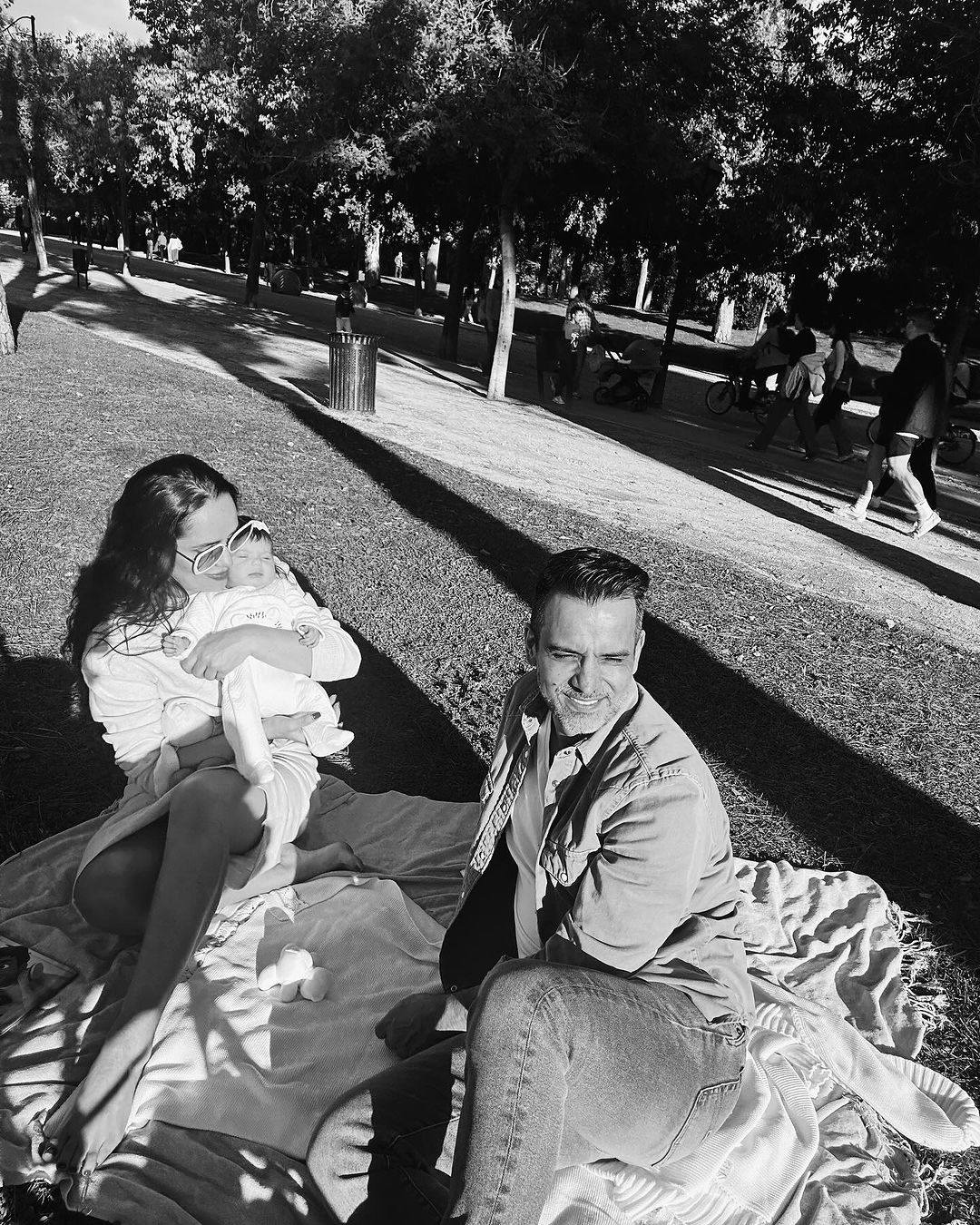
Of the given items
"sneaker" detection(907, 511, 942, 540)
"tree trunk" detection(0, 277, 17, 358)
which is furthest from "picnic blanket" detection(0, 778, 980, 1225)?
"tree trunk" detection(0, 277, 17, 358)

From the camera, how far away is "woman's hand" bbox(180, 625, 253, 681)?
287 centimetres

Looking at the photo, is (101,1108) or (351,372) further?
(351,372)

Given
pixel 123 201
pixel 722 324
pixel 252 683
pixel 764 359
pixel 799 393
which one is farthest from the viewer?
pixel 123 201

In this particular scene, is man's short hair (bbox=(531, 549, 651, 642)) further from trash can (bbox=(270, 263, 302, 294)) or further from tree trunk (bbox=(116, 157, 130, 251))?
tree trunk (bbox=(116, 157, 130, 251))

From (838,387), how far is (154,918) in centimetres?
1239

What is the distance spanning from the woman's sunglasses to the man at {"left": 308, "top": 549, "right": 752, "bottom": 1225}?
1.14m

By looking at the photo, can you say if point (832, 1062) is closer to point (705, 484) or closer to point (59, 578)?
point (59, 578)

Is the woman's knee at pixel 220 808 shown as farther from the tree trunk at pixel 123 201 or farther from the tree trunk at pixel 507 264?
the tree trunk at pixel 123 201

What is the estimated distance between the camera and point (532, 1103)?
1.73 metres

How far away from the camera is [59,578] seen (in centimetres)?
568

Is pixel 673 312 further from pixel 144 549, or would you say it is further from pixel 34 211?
pixel 34 211

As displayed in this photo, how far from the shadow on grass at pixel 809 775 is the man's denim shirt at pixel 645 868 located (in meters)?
2.02

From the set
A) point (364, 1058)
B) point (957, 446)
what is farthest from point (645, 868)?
point (957, 446)

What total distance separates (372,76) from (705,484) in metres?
6.77
